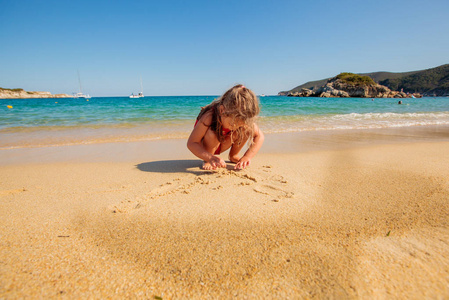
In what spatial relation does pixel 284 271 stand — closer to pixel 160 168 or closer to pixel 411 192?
pixel 411 192

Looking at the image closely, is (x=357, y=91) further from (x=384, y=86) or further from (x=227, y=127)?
(x=227, y=127)

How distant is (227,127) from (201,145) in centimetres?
40

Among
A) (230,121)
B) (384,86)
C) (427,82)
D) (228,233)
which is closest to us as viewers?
(228,233)

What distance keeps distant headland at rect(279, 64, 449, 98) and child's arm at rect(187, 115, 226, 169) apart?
60.9 metres

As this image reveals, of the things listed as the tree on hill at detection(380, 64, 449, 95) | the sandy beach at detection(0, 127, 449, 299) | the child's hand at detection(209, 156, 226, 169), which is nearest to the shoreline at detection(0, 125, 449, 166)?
the sandy beach at detection(0, 127, 449, 299)

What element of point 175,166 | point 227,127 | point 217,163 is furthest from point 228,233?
point 175,166

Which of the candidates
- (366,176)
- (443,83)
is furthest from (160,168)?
(443,83)

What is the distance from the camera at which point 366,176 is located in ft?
7.68

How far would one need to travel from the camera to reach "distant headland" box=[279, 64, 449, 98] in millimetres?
55000

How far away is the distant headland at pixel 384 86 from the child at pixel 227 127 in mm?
60703

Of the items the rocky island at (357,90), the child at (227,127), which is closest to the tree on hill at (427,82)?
the rocky island at (357,90)

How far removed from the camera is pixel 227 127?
2389mm

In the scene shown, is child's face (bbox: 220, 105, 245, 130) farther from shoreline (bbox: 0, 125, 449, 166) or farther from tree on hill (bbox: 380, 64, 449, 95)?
tree on hill (bbox: 380, 64, 449, 95)

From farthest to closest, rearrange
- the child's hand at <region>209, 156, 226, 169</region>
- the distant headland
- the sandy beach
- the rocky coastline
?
1. the distant headland
2. the rocky coastline
3. the child's hand at <region>209, 156, 226, 169</region>
4. the sandy beach
